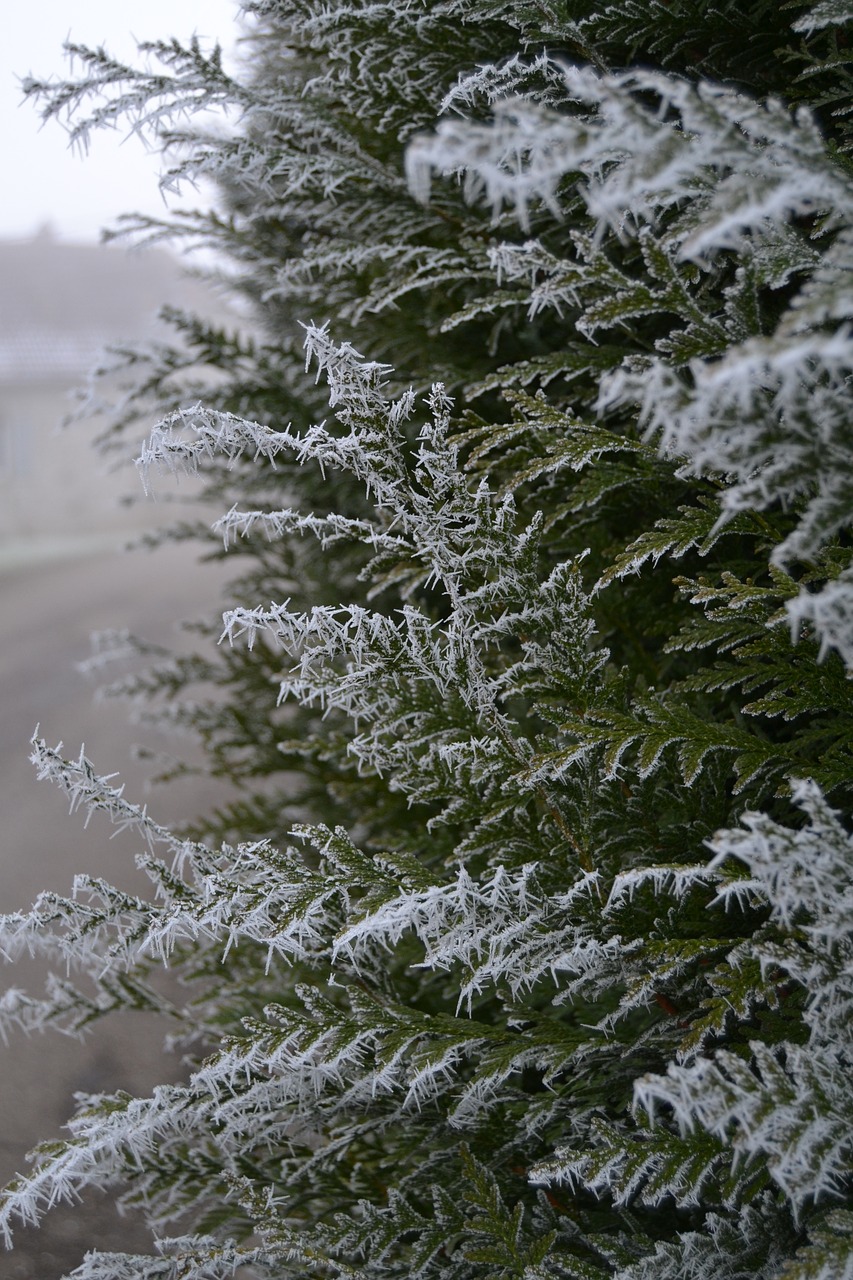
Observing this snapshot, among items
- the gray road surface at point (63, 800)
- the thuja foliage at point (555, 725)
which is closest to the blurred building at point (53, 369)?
the gray road surface at point (63, 800)

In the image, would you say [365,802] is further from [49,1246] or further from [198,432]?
[198,432]

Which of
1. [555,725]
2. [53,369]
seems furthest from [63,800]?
[53,369]

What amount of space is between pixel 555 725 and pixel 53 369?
17.1 feet

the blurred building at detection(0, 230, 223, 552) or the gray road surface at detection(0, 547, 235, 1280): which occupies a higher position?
the blurred building at detection(0, 230, 223, 552)

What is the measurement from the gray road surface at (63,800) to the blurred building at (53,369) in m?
1.26

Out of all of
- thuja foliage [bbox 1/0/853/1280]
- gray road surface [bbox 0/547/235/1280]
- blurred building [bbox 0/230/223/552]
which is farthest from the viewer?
blurred building [bbox 0/230/223/552]

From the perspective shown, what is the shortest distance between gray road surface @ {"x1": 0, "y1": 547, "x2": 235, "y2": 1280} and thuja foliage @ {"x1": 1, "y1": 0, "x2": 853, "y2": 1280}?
7.9 inches

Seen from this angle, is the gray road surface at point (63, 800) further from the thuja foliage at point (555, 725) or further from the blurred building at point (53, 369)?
the blurred building at point (53, 369)

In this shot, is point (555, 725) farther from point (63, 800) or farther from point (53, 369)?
point (53, 369)

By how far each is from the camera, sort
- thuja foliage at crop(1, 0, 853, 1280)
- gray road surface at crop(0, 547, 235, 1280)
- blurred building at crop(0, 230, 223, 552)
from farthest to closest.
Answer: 1. blurred building at crop(0, 230, 223, 552)
2. gray road surface at crop(0, 547, 235, 1280)
3. thuja foliage at crop(1, 0, 853, 1280)

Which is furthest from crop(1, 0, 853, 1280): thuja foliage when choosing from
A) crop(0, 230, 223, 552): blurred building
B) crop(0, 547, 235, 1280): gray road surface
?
crop(0, 230, 223, 552): blurred building

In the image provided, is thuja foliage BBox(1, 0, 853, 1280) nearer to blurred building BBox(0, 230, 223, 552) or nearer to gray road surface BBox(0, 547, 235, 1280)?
gray road surface BBox(0, 547, 235, 1280)

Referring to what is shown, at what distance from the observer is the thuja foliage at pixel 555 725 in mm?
557

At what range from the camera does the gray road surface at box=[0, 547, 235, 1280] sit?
1194 millimetres
